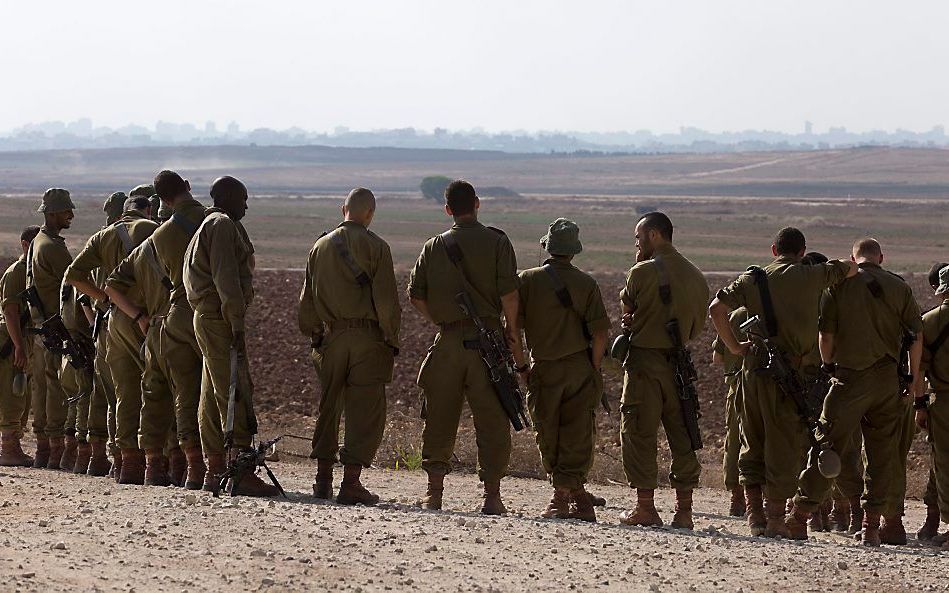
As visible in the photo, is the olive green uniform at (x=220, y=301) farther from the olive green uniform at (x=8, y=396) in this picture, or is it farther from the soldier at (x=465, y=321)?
the olive green uniform at (x=8, y=396)

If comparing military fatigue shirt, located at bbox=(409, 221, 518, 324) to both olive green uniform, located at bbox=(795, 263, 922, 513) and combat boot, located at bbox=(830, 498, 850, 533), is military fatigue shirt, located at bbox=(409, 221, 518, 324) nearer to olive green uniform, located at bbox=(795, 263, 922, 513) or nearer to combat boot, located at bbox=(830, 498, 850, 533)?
olive green uniform, located at bbox=(795, 263, 922, 513)

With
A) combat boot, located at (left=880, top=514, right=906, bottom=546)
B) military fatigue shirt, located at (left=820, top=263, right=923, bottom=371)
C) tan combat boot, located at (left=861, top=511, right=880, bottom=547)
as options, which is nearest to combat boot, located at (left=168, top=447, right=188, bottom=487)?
military fatigue shirt, located at (left=820, top=263, right=923, bottom=371)

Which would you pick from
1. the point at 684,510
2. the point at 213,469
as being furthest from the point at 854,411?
the point at 213,469

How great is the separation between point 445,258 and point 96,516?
8.83 feet

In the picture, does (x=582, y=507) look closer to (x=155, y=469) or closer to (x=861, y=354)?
(x=861, y=354)

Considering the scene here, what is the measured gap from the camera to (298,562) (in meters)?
7.66

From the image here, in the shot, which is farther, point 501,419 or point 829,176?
point 829,176

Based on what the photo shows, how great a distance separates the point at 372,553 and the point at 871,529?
3.76m

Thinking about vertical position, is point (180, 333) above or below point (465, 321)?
below

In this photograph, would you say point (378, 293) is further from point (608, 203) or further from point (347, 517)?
point (608, 203)

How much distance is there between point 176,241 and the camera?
1045 centimetres

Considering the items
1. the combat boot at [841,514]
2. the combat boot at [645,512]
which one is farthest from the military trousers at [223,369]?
the combat boot at [841,514]

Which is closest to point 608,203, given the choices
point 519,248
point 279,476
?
point 519,248

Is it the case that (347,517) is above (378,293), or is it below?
below
